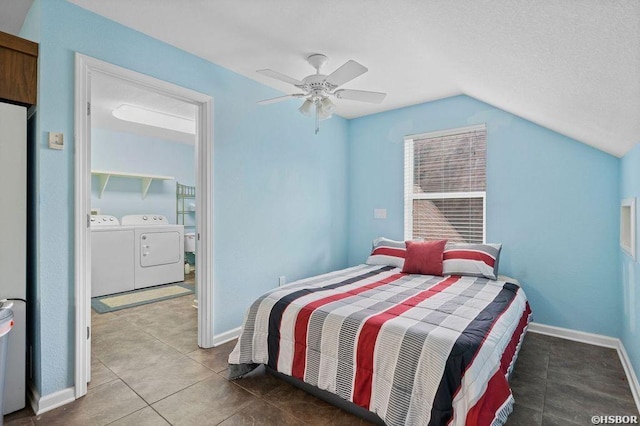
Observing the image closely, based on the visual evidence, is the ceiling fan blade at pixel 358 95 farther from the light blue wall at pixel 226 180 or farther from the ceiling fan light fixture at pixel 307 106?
the light blue wall at pixel 226 180

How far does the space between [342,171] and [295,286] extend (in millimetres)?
2330

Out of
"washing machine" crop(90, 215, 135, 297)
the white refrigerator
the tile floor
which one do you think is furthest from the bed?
"washing machine" crop(90, 215, 135, 297)

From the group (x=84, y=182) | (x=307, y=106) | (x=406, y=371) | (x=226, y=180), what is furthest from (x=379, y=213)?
(x=84, y=182)

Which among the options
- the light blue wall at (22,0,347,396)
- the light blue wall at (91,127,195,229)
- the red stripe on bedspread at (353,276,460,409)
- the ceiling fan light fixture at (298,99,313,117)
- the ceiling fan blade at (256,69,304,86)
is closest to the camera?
the red stripe on bedspread at (353,276,460,409)

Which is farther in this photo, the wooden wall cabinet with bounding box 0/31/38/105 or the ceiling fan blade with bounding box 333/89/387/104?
the ceiling fan blade with bounding box 333/89/387/104

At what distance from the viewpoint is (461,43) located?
2059 mm

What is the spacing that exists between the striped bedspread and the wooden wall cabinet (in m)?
1.97

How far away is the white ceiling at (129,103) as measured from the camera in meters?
3.35

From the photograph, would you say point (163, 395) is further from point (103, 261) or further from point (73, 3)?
point (103, 261)

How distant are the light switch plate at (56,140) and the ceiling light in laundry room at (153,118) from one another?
235cm

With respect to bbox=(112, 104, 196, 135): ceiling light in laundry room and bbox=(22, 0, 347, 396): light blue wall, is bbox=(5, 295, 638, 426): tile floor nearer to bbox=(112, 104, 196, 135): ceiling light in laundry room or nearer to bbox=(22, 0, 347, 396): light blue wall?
bbox=(22, 0, 347, 396): light blue wall

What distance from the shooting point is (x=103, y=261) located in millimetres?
4277

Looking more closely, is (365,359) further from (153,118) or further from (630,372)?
(153,118)

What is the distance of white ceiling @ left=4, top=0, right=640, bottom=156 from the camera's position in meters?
1.36
